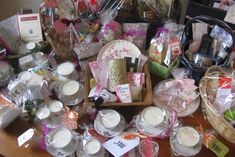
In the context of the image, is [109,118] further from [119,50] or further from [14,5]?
[14,5]

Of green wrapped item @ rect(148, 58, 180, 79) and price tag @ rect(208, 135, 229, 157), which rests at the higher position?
green wrapped item @ rect(148, 58, 180, 79)

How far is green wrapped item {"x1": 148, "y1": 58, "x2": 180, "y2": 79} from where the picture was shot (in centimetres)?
103

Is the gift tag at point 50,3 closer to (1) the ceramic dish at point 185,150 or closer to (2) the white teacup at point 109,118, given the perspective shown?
(2) the white teacup at point 109,118

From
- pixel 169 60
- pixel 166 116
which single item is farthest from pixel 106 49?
pixel 166 116

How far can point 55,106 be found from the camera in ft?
3.24

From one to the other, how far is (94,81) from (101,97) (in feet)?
0.28

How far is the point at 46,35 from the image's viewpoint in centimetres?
111

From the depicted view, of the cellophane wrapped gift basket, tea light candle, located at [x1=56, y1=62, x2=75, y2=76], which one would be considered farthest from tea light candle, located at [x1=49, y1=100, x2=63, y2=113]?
tea light candle, located at [x1=56, y1=62, x2=75, y2=76]

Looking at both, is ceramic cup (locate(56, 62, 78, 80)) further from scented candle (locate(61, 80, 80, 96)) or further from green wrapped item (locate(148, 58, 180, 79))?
green wrapped item (locate(148, 58, 180, 79))

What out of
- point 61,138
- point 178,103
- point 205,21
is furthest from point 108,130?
point 205,21

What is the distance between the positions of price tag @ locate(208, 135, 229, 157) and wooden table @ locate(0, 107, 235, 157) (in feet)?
0.06

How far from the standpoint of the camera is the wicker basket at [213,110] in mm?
859

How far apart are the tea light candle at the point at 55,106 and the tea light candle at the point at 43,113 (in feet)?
0.05

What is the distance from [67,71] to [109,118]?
0.24 m
